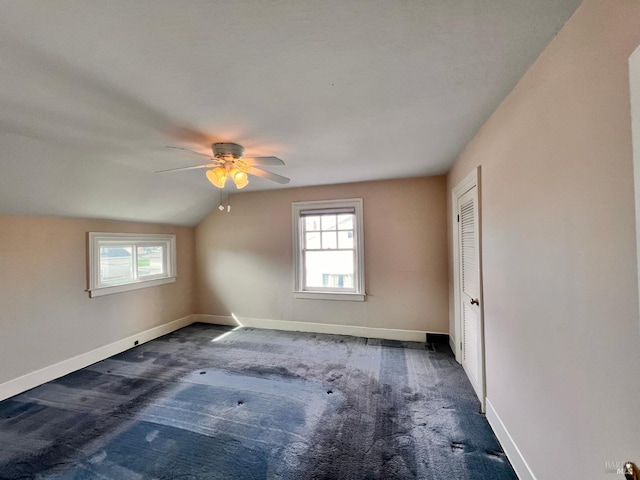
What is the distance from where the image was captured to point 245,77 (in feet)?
4.57

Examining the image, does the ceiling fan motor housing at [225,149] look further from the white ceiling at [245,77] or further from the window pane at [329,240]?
the window pane at [329,240]

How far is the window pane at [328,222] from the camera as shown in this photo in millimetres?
Answer: 4172

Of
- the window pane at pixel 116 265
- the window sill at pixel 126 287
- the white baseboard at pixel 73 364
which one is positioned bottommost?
the white baseboard at pixel 73 364

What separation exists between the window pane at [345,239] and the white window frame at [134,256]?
2815 millimetres

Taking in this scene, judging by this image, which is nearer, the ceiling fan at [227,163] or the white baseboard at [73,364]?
the ceiling fan at [227,163]

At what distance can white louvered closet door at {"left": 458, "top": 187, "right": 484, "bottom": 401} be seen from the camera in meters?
2.24

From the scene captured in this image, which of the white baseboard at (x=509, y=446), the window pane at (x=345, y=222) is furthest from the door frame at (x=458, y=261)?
the window pane at (x=345, y=222)

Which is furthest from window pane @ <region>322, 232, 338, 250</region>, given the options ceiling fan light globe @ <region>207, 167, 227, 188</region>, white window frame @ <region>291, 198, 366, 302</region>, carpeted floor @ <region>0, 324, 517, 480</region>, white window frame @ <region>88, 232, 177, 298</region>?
white window frame @ <region>88, 232, 177, 298</region>

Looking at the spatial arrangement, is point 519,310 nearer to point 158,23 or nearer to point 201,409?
point 158,23

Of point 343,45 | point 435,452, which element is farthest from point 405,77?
point 435,452

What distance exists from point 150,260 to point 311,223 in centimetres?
262

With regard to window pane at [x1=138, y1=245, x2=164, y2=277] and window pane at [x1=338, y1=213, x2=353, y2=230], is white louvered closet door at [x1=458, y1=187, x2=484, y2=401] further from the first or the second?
window pane at [x1=138, y1=245, x2=164, y2=277]

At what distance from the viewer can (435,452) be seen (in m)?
1.80

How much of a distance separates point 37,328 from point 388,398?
3692mm
